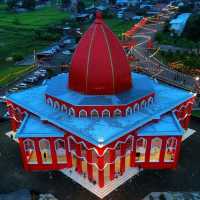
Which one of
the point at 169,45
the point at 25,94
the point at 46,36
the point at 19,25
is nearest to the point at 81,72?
the point at 25,94

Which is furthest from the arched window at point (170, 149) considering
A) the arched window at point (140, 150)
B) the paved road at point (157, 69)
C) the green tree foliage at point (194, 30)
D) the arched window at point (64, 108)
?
the green tree foliage at point (194, 30)

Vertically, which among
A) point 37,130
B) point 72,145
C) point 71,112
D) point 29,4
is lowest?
point 72,145

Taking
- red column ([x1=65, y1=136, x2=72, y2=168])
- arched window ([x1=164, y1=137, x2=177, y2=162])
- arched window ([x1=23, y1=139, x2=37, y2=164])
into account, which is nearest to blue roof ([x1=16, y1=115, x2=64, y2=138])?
arched window ([x1=23, y1=139, x2=37, y2=164])

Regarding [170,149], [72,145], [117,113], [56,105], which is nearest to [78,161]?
[72,145]

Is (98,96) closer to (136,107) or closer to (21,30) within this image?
(136,107)

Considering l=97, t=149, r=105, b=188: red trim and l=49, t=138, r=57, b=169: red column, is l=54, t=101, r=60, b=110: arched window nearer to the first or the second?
l=49, t=138, r=57, b=169: red column

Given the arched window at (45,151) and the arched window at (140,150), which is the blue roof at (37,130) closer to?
the arched window at (45,151)
